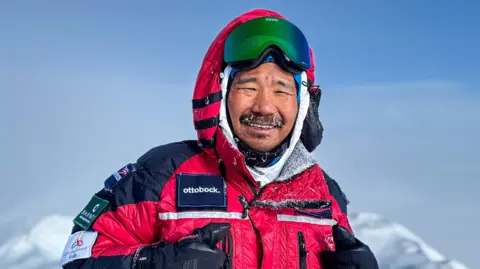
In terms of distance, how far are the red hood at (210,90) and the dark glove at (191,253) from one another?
2.26 ft

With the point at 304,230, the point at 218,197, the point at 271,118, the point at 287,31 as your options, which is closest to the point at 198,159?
the point at 218,197

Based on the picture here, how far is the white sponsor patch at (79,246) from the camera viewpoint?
11.0ft

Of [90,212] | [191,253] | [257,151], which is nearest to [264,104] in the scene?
[257,151]

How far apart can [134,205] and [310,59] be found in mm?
1711

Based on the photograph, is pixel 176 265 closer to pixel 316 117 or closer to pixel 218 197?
pixel 218 197

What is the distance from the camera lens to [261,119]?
360 cm

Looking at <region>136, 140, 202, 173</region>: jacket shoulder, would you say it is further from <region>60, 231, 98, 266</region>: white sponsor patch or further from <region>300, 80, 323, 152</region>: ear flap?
<region>300, 80, 323, 152</region>: ear flap

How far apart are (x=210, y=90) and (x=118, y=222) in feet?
3.52

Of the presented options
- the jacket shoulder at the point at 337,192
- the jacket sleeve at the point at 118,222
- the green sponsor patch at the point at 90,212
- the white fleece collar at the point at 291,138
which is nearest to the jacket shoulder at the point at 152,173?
the jacket sleeve at the point at 118,222

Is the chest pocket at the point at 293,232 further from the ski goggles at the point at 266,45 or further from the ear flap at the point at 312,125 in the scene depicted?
the ski goggles at the point at 266,45

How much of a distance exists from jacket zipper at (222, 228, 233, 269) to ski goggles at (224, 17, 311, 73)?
3.73 feet

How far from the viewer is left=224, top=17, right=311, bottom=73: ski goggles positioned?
366cm

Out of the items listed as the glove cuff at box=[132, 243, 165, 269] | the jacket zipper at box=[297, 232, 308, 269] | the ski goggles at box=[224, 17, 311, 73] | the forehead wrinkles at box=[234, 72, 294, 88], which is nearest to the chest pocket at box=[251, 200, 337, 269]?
the jacket zipper at box=[297, 232, 308, 269]

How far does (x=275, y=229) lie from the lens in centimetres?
352
